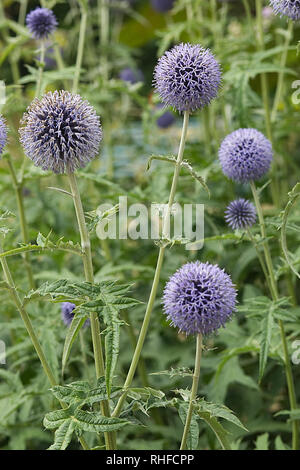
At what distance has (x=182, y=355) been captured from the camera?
2.67 m

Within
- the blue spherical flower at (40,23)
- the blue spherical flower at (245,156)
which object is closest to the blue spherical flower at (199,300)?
the blue spherical flower at (245,156)

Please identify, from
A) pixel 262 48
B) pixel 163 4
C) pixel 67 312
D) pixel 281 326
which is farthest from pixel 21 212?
pixel 163 4

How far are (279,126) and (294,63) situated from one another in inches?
33.7

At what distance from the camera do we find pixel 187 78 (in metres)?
1.45

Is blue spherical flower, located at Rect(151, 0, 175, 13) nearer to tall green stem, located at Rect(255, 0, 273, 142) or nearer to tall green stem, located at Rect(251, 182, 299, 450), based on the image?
tall green stem, located at Rect(255, 0, 273, 142)

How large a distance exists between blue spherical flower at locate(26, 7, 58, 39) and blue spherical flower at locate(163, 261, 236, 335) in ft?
4.29

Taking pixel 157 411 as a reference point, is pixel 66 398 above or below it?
above

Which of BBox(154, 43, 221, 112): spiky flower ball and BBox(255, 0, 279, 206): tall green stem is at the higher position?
BBox(255, 0, 279, 206): tall green stem

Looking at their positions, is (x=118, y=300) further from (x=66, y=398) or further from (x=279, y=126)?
(x=279, y=126)

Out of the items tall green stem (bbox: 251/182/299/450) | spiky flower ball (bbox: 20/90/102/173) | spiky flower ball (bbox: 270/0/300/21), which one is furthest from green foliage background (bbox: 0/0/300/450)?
spiky flower ball (bbox: 270/0/300/21)

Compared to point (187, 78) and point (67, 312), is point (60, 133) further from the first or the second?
point (67, 312)

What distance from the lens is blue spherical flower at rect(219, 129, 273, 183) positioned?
183 centimetres

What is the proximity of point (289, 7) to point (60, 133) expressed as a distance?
67 cm
